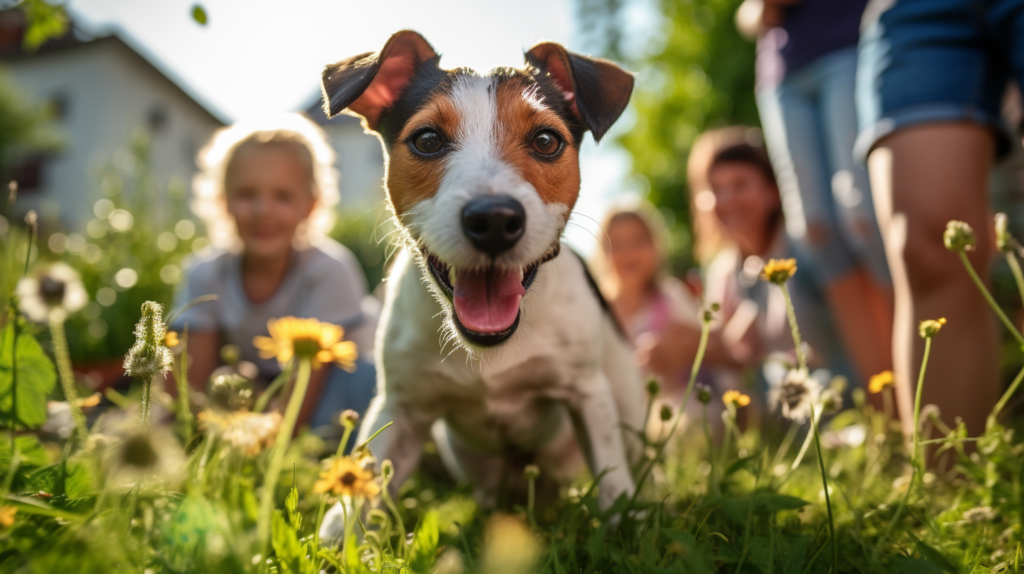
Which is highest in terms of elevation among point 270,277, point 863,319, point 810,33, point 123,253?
point 810,33

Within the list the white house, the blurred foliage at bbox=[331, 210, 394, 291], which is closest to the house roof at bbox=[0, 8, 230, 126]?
the white house

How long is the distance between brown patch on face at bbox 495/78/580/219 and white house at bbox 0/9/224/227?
24.4 metres

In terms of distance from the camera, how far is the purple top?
3.32 metres

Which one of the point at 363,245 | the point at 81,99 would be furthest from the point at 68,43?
the point at 363,245

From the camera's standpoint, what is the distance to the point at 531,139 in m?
1.81

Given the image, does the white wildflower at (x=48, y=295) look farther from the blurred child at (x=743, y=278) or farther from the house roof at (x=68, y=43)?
the house roof at (x=68, y=43)

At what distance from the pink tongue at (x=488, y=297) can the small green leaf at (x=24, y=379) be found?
39.2 inches

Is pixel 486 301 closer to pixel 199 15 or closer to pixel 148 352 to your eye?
pixel 148 352

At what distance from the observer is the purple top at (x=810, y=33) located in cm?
332

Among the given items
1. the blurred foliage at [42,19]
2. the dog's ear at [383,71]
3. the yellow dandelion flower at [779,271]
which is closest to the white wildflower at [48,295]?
the blurred foliage at [42,19]

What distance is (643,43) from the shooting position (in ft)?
57.1

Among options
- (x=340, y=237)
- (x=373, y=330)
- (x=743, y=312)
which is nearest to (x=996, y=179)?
(x=743, y=312)

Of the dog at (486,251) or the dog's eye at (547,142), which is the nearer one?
the dog at (486,251)

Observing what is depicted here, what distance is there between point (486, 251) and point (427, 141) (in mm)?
476
